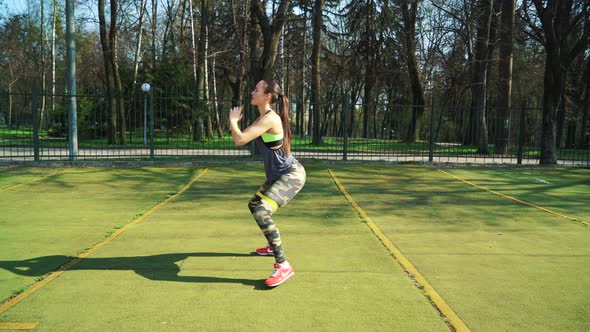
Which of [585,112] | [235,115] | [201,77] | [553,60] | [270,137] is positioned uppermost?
[201,77]

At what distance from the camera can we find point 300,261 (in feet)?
16.4

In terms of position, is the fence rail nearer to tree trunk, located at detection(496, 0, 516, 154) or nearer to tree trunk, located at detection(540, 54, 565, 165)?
tree trunk, located at detection(496, 0, 516, 154)

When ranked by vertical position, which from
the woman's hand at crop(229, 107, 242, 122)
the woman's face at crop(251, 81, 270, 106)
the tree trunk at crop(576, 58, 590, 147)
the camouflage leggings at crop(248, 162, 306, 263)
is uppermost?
the tree trunk at crop(576, 58, 590, 147)

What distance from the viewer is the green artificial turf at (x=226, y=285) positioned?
3439 millimetres

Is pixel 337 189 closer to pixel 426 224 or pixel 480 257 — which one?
pixel 426 224

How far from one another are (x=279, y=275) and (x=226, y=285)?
502mm

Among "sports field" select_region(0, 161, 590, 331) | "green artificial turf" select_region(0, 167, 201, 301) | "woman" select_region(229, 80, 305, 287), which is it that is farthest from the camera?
"green artificial turf" select_region(0, 167, 201, 301)

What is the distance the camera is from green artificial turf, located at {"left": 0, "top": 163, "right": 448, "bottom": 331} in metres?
3.44

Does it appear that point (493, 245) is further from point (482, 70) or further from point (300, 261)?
point (482, 70)

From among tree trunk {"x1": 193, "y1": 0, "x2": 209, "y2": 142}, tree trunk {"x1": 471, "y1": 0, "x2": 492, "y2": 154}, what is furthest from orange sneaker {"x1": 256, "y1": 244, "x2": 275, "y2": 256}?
tree trunk {"x1": 193, "y1": 0, "x2": 209, "y2": 142}

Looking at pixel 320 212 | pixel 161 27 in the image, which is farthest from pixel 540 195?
pixel 161 27

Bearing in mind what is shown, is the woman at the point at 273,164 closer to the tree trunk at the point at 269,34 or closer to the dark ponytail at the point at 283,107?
the dark ponytail at the point at 283,107

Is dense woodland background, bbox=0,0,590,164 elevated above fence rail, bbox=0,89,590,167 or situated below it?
above

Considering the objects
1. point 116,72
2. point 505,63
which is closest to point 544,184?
point 505,63
